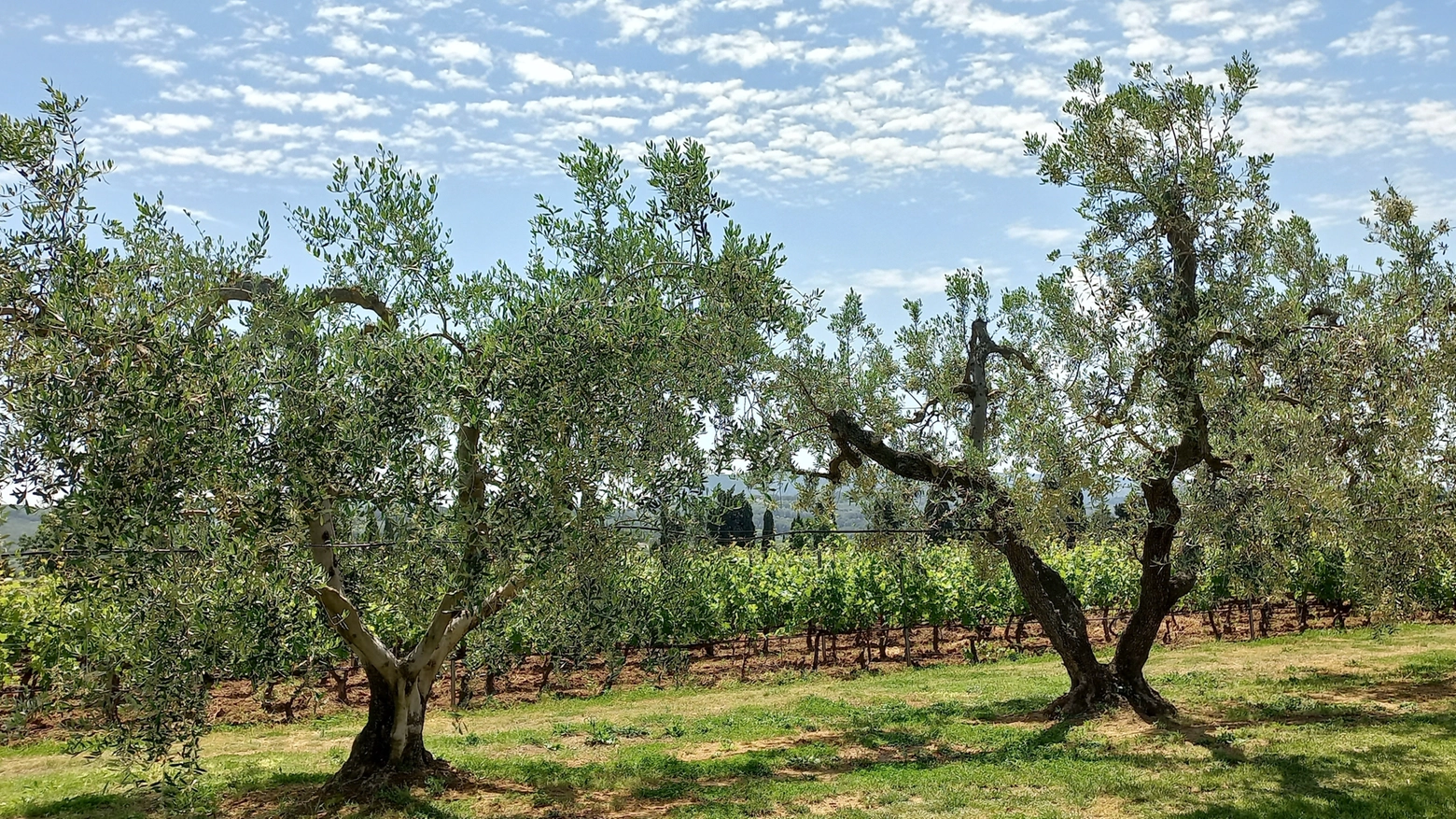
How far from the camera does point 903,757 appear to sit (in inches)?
629

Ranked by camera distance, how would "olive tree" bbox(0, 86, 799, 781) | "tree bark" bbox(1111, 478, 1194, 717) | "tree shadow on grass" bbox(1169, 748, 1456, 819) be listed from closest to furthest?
"olive tree" bbox(0, 86, 799, 781)
"tree shadow on grass" bbox(1169, 748, 1456, 819)
"tree bark" bbox(1111, 478, 1194, 717)

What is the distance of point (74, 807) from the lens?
13.5 metres

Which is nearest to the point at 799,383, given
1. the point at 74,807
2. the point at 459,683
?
the point at 74,807

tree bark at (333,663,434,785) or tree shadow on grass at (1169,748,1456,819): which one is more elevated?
tree bark at (333,663,434,785)

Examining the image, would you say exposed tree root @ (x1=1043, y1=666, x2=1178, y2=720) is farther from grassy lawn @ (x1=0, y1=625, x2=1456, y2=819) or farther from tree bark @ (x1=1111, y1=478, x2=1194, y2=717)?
grassy lawn @ (x1=0, y1=625, x2=1456, y2=819)

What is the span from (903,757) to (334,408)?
440 inches

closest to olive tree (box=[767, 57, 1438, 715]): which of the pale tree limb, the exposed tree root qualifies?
the exposed tree root

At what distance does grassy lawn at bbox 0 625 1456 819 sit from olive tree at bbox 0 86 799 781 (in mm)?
3832

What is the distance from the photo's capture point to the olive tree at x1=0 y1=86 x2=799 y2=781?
341 inches

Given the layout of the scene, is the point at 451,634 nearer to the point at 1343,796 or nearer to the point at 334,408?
the point at 334,408

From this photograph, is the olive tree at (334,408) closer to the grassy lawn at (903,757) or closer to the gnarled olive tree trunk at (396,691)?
the gnarled olive tree trunk at (396,691)

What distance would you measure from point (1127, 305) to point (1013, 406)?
99.0 inches

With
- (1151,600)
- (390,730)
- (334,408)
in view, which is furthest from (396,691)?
(1151,600)

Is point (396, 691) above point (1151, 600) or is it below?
below
